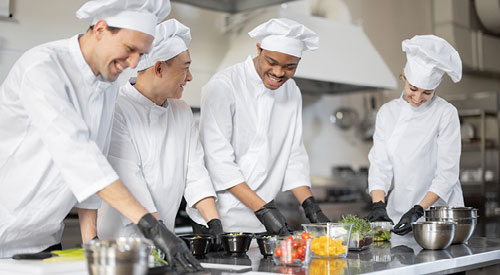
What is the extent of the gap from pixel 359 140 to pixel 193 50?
2785mm

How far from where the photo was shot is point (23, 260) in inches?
67.4

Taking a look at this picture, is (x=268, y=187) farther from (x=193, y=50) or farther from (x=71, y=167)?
(x=193, y=50)

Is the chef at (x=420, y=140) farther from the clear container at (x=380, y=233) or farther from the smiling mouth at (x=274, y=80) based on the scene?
the smiling mouth at (x=274, y=80)

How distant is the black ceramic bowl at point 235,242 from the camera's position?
207cm

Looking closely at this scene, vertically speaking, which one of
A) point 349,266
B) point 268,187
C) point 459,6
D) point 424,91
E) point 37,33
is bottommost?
point 349,266

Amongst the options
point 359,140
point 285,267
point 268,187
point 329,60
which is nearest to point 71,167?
point 285,267

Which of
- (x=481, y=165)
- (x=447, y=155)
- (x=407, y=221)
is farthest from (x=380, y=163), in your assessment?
(x=481, y=165)

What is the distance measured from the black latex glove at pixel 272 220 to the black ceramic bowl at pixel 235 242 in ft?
0.90

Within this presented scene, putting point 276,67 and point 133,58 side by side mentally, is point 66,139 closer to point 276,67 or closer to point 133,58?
point 133,58

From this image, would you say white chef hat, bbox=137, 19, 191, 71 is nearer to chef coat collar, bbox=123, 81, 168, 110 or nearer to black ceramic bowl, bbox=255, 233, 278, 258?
chef coat collar, bbox=123, 81, 168, 110

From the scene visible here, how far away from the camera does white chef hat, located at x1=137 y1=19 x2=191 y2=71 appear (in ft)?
7.26

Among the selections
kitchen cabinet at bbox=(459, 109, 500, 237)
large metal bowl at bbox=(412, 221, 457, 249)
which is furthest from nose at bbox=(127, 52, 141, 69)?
kitchen cabinet at bbox=(459, 109, 500, 237)

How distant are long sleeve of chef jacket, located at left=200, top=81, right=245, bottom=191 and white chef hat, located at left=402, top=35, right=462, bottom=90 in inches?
37.8

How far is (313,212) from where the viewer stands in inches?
104
